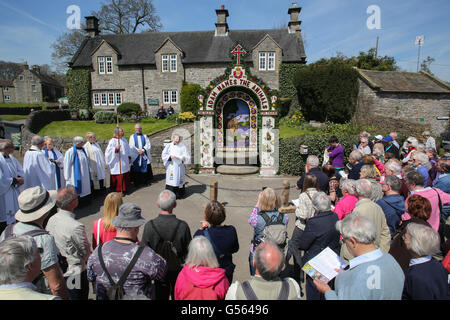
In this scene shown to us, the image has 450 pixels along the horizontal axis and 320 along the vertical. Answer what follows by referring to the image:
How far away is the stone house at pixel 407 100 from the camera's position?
1789 centimetres

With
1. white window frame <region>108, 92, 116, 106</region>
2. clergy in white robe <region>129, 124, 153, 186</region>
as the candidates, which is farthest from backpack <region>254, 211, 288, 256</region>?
white window frame <region>108, 92, 116, 106</region>

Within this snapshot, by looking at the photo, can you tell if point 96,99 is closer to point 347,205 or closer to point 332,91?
point 332,91

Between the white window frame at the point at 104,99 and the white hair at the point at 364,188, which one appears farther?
the white window frame at the point at 104,99

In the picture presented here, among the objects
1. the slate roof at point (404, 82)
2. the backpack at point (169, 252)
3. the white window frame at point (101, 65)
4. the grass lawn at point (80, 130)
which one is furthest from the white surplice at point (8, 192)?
the white window frame at point (101, 65)

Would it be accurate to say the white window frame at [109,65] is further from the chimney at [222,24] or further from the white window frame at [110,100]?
the chimney at [222,24]

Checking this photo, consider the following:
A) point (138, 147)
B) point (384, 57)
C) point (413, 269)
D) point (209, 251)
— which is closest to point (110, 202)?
point (209, 251)

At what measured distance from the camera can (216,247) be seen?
3.15 m

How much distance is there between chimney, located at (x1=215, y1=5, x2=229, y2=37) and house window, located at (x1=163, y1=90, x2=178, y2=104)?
762 cm

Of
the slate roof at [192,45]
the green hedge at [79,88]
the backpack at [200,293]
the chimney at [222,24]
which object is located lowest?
the backpack at [200,293]

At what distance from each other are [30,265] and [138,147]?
7.71 m

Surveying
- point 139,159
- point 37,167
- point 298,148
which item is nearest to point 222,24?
point 298,148

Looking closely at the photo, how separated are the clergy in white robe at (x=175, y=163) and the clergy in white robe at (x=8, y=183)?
388 cm

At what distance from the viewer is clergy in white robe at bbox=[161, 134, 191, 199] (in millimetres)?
A: 8414
